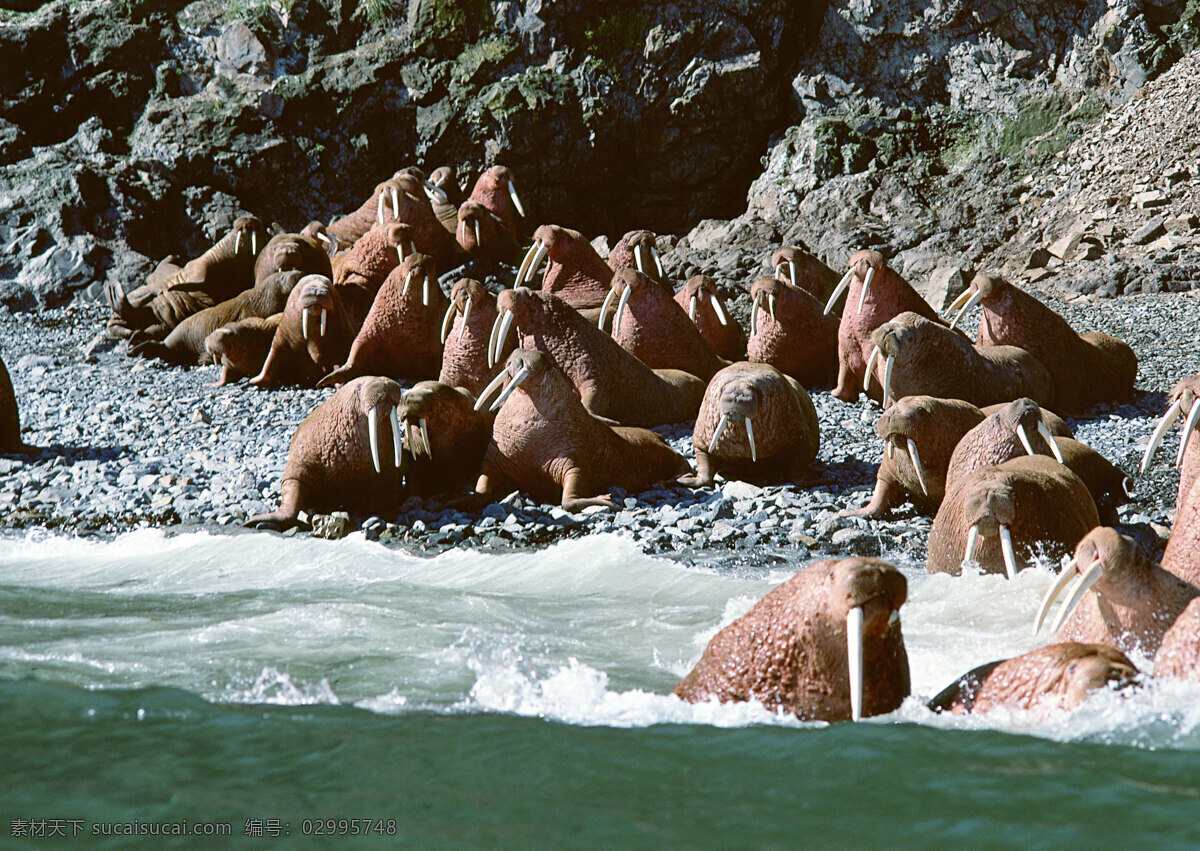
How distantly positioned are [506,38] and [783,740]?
1758cm

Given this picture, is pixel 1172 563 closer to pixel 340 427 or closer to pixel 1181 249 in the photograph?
pixel 340 427

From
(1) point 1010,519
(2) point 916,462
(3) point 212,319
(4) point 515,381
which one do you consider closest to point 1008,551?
(1) point 1010,519

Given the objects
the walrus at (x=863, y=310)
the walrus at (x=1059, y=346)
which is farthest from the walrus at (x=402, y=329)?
the walrus at (x=1059, y=346)

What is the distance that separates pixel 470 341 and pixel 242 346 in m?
3.04

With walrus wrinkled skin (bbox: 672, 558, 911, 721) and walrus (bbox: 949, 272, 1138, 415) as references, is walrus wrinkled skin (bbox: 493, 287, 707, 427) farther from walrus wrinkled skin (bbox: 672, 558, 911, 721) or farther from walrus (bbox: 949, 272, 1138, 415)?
walrus wrinkled skin (bbox: 672, 558, 911, 721)

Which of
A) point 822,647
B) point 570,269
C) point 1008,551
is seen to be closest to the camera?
point 822,647

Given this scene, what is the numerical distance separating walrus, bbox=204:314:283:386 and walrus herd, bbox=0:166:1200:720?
0.02 m

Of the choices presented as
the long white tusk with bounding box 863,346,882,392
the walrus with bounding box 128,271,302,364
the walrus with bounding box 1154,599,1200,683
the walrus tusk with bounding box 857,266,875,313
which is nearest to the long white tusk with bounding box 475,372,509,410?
the long white tusk with bounding box 863,346,882,392

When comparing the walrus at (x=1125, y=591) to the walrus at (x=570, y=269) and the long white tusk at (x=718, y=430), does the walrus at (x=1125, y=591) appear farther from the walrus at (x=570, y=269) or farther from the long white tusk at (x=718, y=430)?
the walrus at (x=570, y=269)

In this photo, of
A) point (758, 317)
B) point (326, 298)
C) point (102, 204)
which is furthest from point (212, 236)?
point (758, 317)

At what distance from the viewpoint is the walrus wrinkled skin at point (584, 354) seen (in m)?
8.12

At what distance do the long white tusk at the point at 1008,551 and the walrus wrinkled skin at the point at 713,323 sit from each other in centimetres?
559

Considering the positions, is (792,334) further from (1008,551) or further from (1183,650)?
(1183,650)

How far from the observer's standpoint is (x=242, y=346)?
10.6m
